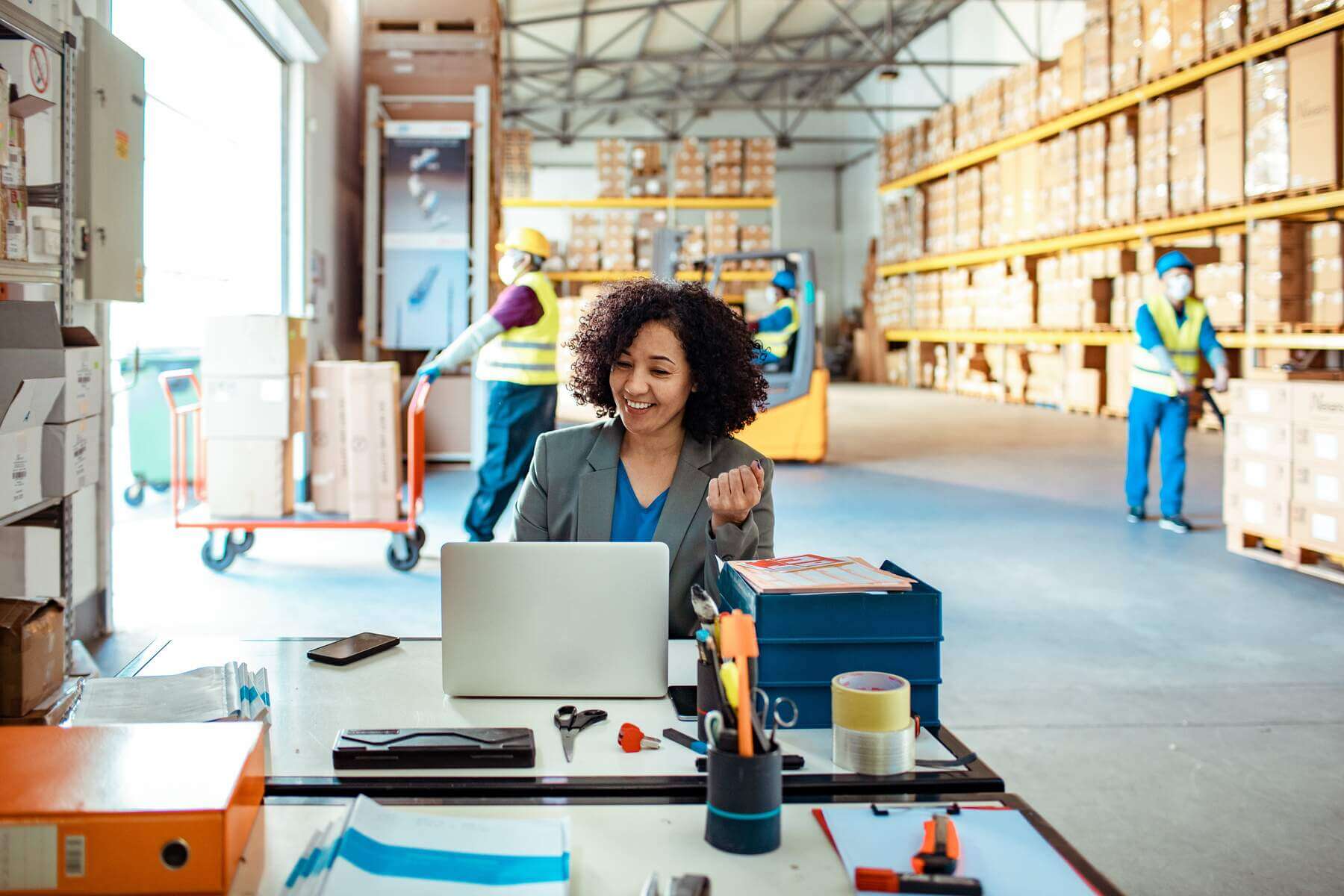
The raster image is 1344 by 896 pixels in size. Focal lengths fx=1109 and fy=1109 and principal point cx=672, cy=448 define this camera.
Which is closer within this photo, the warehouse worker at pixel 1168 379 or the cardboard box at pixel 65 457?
the cardboard box at pixel 65 457

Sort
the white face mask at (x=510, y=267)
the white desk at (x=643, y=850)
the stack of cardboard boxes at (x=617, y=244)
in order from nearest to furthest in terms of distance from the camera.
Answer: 1. the white desk at (x=643, y=850)
2. the white face mask at (x=510, y=267)
3. the stack of cardboard boxes at (x=617, y=244)

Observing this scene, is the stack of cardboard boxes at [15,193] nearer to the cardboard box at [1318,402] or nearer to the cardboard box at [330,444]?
the cardboard box at [330,444]

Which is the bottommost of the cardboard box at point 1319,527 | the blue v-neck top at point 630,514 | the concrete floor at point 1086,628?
the concrete floor at point 1086,628

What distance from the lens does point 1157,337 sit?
6559 mm

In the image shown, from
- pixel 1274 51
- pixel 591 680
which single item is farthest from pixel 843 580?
pixel 1274 51

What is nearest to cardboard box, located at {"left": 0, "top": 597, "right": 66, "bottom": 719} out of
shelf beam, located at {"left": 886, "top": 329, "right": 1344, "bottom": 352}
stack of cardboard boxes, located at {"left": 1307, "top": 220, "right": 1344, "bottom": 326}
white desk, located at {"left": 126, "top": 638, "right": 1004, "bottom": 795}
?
white desk, located at {"left": 126, "top": 638, "right": 1004, "bottom": 795}

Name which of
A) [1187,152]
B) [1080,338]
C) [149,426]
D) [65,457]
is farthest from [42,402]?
[1080,338]

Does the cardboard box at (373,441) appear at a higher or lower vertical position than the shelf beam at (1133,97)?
lower

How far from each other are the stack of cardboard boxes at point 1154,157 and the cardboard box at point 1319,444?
6.20 m

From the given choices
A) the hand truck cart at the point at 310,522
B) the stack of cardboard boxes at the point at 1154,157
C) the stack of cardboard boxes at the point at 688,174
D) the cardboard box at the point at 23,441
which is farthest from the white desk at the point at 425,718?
the stack of cardboard boxes at the point at 688,174

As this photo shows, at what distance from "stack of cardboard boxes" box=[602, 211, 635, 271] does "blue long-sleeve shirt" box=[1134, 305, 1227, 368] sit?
37.9 ft

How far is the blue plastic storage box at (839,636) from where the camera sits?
150 centimetres

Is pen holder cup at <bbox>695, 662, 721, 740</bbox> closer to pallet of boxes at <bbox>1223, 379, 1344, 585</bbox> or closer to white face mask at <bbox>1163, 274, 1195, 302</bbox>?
pallet of boxes at <bbox>1223, 379, 1344, 585</bbox>

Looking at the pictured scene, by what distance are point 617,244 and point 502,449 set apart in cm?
1243
